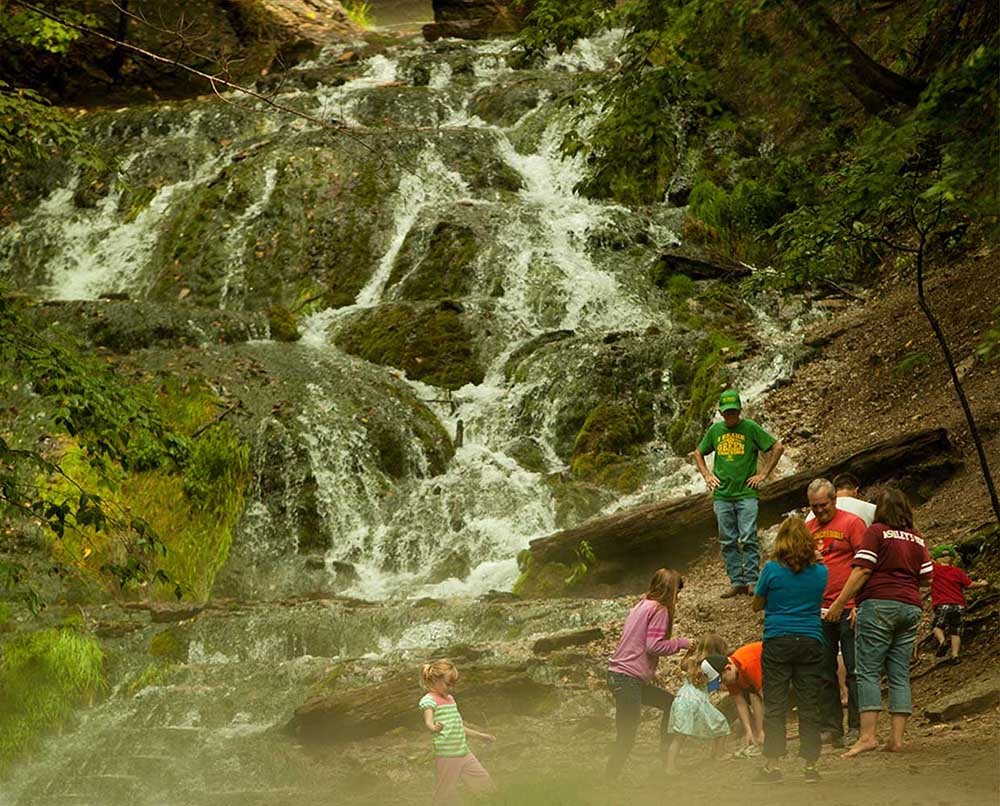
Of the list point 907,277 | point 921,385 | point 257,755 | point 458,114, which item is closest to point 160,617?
point 257,755

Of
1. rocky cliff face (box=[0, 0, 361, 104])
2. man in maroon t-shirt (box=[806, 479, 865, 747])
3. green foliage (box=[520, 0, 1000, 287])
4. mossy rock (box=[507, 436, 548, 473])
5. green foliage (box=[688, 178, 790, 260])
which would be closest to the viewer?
green foliage (box=[520, 0, 1000, 287])

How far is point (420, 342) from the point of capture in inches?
752

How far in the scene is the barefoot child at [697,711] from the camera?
739cm

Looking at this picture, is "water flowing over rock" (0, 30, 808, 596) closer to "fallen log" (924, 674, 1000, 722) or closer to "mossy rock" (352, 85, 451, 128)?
"mossy rock" (352, 85, 451, 128)

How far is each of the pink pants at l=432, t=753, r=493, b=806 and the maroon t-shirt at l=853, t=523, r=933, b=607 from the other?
264 centimetres

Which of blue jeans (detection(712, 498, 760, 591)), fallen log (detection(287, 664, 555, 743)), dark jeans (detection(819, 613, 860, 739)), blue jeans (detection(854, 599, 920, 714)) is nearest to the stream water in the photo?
fallen log (detection(287, 664, 555, 743))

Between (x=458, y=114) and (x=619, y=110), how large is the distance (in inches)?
778

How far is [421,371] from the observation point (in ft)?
61.3

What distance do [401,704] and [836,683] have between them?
3894 mm

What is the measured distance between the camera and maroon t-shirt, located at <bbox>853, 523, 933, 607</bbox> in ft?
22.5

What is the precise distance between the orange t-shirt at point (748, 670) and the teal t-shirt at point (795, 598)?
0.80m

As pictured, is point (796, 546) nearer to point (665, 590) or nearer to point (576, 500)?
point (665, 590)

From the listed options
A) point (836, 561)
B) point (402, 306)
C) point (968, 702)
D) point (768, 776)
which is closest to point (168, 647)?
point (768, 776)

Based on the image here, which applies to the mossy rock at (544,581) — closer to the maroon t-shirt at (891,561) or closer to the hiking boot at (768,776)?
the hiking boot at (768,776)
